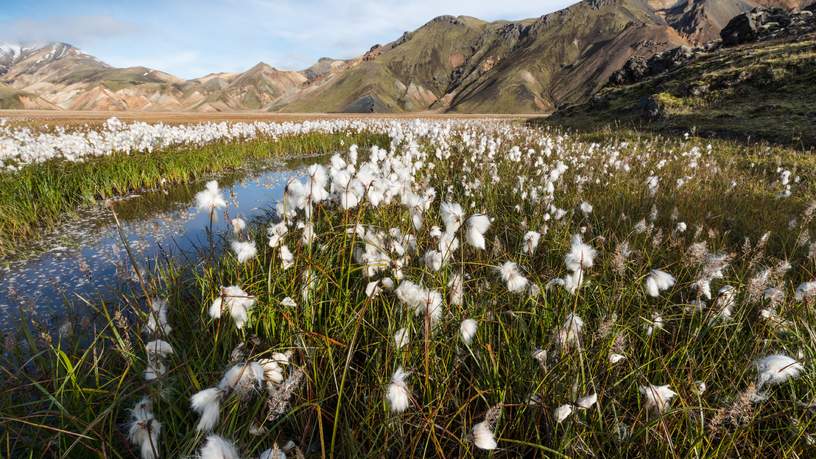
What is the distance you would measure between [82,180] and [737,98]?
26.8 meters

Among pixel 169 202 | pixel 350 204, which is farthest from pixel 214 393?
pixel 169 202

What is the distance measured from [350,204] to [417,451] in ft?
5.80

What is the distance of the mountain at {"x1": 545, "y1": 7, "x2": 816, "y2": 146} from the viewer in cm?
1420

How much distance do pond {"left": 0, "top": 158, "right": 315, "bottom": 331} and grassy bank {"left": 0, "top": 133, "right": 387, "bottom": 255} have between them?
0.37 metres

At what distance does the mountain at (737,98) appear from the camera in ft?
46.6

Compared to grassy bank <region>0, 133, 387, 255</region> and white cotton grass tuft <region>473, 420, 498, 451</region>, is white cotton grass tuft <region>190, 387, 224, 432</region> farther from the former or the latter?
grassy bank <region>0, 133, 387, 255</region>

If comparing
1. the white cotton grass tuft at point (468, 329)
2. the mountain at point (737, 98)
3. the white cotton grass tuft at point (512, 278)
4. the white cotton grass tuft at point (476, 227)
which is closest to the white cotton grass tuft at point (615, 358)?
the white cotton grass tuft at point (512, 278)

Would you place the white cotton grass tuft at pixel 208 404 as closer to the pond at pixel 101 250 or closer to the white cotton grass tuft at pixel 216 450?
the white cotton grass tuft at pixel 216 450

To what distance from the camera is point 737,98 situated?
18.7m

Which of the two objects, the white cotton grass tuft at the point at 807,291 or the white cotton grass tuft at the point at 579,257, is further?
the white cotton grass tuft at the point at 579,257

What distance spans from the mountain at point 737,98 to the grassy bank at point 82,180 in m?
15.7

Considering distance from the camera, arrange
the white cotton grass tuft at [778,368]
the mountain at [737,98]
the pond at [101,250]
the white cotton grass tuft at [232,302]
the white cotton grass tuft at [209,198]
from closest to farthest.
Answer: the white cotton grass tuft at [778,368] < the white cotton grass tuft at [232,302] < the white cotton grass tuft at [209,198] < the pond at [101,250] < the mountain at [737,98]

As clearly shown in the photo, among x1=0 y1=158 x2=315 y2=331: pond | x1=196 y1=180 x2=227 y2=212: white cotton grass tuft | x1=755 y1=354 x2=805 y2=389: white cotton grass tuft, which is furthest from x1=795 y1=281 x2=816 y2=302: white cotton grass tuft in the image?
x1=0 y1=158 x2=315 y2=331: pond

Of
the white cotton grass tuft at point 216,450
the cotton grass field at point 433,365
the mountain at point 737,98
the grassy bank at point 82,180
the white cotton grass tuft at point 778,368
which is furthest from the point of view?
the mountain at point 737,98
